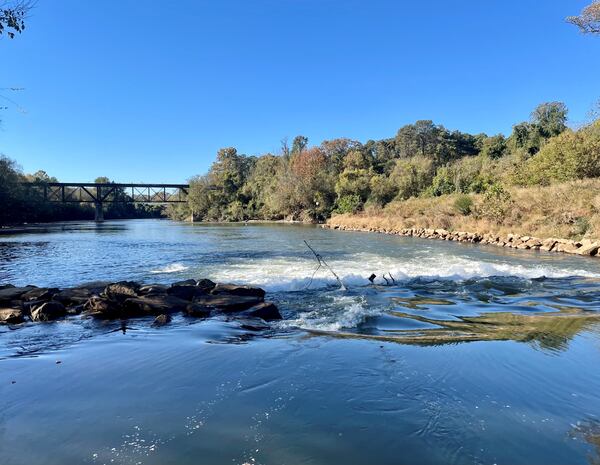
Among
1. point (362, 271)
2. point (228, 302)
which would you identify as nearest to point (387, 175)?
point (362, 271)

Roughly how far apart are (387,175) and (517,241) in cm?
4615

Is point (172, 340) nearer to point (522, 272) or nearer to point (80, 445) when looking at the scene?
point (80, 445)

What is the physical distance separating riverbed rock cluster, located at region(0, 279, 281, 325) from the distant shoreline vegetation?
21.4 m

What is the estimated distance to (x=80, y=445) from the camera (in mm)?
3955

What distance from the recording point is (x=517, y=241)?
83.9 feet

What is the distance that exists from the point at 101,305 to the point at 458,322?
24.5ft

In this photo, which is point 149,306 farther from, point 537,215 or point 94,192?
point 94,192

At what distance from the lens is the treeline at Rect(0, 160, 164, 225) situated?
61.1 metres

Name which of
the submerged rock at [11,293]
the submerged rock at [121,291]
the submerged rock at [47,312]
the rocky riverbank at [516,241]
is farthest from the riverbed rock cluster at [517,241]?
the submerged rock at [11,293]

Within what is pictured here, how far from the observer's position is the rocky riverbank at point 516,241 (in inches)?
830

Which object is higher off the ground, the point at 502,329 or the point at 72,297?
the point at 502,329

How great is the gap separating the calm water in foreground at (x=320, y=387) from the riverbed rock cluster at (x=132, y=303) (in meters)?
0.60

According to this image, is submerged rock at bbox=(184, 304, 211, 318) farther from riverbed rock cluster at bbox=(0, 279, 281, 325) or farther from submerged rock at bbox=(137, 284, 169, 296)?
submerged rock at bbox=(137, 284, 169, 296)

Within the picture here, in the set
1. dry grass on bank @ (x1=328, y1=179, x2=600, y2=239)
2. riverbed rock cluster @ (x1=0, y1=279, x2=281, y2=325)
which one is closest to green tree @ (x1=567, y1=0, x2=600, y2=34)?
dry grass on bank @ (x1=328, y1=179, x2=600, y2=239)
